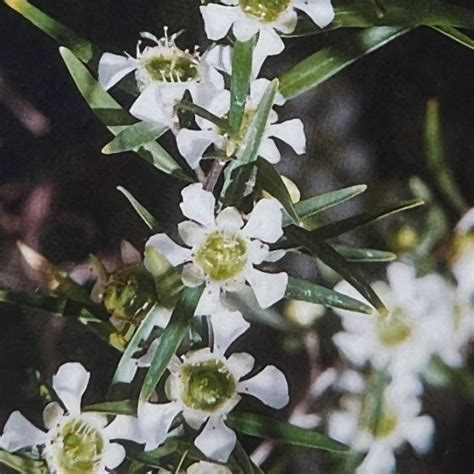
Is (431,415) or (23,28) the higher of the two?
(23,28)

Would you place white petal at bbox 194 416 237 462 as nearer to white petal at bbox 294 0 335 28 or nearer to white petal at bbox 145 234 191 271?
white petal at bbox 145 234 191 271

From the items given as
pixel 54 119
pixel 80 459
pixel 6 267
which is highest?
pixel 54 119

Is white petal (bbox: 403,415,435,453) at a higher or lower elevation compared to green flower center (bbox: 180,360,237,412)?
lower

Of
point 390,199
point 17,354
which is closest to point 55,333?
point 17,354

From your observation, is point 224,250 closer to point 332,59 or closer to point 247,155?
point 247,155

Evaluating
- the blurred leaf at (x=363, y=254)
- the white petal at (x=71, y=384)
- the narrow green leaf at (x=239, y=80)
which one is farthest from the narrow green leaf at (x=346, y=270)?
the white petal at (x=71, y=384)

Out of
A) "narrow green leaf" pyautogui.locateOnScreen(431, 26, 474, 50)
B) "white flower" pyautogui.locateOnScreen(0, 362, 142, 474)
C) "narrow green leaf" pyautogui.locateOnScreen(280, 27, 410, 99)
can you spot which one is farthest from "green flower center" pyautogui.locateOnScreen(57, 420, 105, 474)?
"narrow green leaf" pyautogui.locateOnScreen(431, 26, 474, 50)

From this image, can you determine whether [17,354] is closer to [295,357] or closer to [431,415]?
[295,357]
